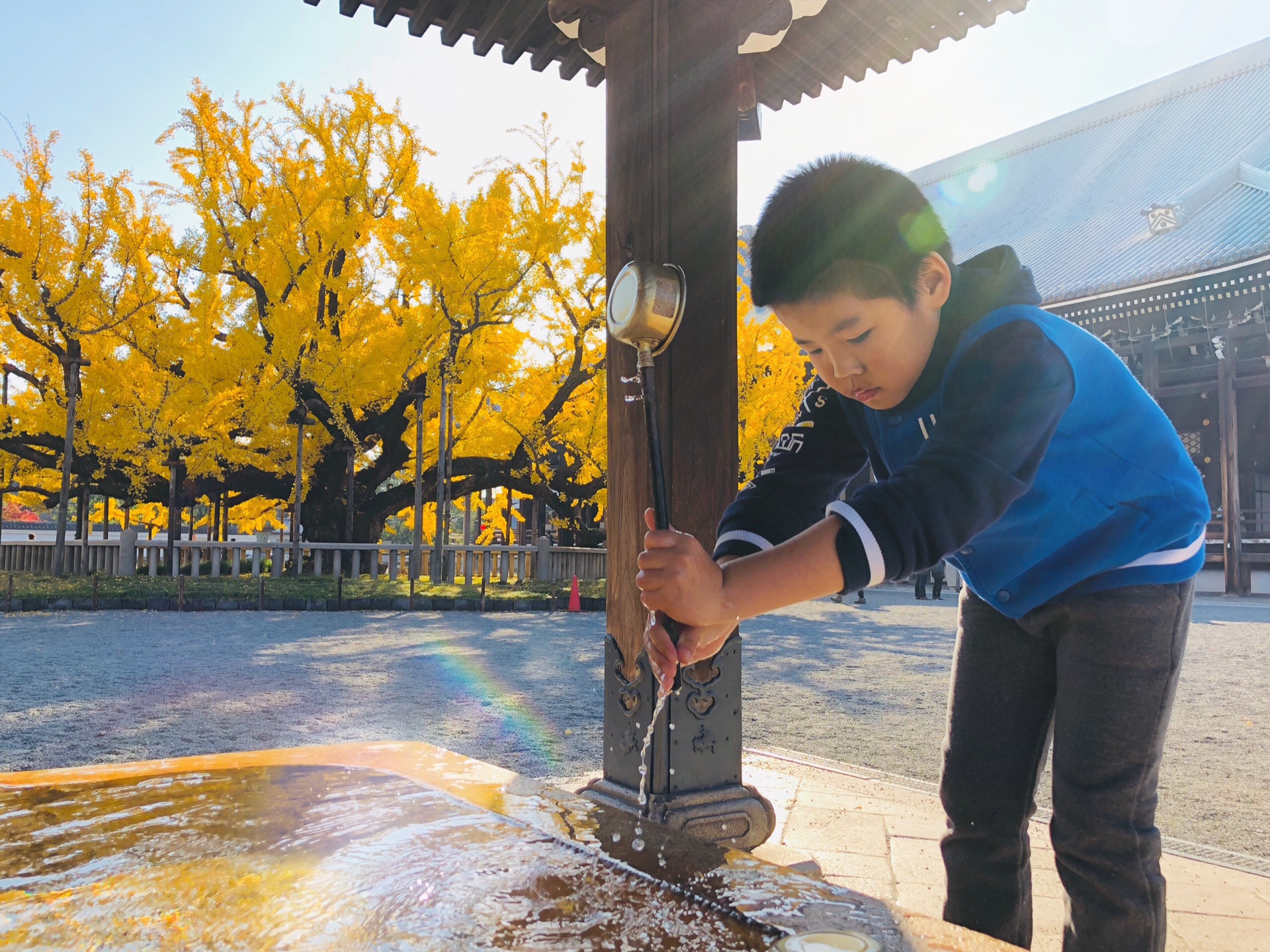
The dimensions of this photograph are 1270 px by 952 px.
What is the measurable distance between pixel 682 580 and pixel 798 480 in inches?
27.2

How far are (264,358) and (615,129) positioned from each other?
1182cm

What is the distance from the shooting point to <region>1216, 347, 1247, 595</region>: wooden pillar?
1405 centimetres

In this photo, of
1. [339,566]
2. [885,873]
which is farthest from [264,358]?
[885,873]

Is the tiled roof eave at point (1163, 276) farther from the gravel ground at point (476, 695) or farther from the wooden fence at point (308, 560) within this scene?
the wooden fence at point (308, 560)

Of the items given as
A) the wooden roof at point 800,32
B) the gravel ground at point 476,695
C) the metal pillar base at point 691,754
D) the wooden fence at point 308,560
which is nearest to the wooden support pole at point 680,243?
the metal pillar base at point 691,754

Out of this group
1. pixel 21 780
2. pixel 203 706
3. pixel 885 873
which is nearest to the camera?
pixel 21 780

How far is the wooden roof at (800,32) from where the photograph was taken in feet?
9.89

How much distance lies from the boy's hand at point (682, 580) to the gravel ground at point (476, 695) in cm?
276

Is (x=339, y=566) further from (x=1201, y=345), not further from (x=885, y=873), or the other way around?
(x=1201, y=345)

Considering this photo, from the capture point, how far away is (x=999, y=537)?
1508mm

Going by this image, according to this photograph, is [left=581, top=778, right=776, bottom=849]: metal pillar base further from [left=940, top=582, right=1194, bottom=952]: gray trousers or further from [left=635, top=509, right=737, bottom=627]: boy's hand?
[left=635, top=509, right=737, bottom=627]: boy's hand

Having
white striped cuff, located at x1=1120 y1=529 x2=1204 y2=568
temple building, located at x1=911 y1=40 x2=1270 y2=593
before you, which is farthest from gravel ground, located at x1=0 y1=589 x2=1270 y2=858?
temple building, located at x1=911 y1=40 x2=1270 y2=593

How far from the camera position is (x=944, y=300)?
149 centimetres

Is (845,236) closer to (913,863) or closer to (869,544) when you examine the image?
(869,544)
